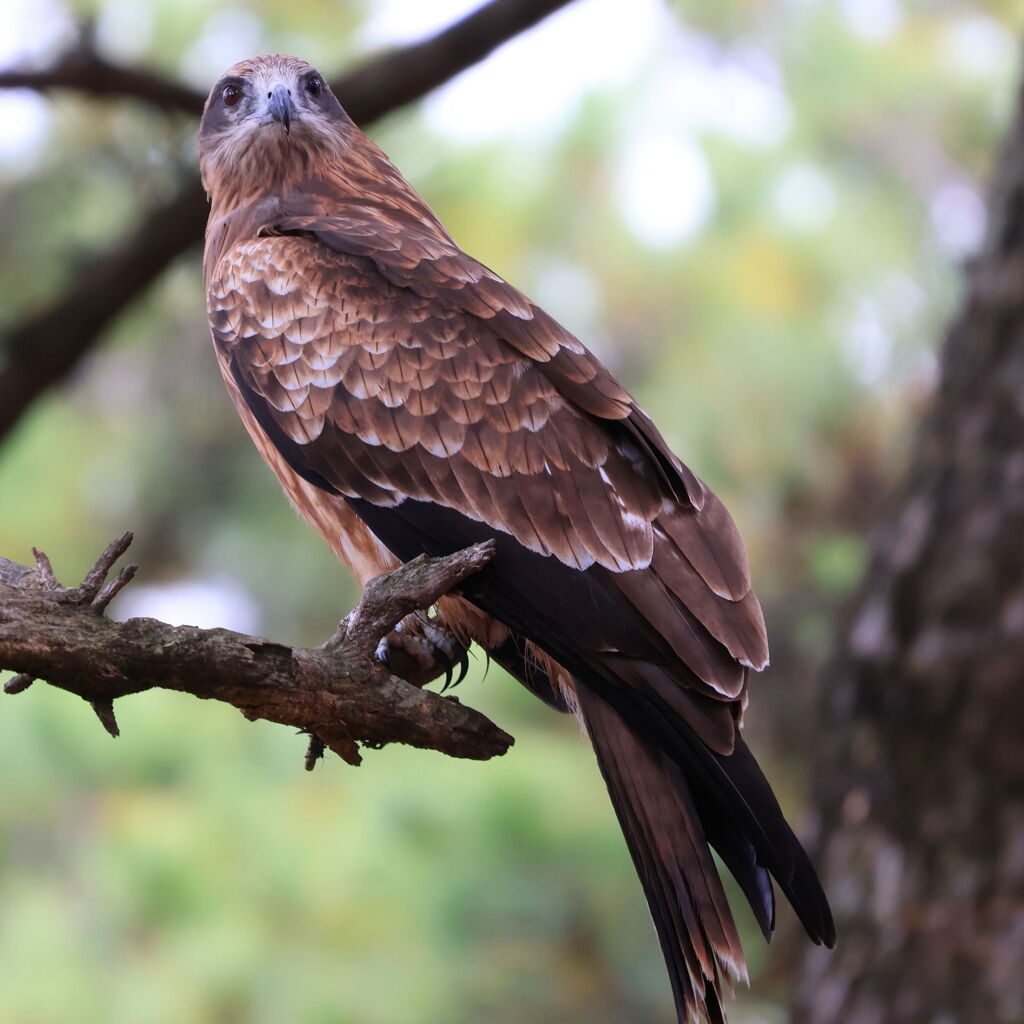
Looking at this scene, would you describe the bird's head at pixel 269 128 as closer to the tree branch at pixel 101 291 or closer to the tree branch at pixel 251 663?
the tree branch at pixel 101 291

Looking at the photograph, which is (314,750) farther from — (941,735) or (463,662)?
(941,735)

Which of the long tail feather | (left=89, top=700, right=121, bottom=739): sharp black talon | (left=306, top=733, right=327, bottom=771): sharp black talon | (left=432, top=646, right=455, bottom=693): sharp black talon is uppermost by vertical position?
(left=432, top=646, right=455, bottom=693): sharp black talon

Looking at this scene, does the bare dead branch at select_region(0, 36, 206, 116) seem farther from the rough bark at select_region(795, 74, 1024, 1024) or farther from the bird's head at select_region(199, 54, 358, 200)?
the rough bark at select_region(795, 74, 1024, 1024)

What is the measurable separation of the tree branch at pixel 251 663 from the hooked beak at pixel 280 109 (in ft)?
5.82

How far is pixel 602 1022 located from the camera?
751 cm

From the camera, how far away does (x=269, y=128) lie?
4.09 metres

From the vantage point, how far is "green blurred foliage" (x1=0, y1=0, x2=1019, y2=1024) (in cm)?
709

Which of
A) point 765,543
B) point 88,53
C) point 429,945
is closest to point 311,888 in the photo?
point 429,945

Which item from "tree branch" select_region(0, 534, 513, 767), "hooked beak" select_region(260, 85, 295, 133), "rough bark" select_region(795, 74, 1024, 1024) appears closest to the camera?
"tree branch" select_region(0, 534, 513, 767)

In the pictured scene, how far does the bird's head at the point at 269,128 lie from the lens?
4.09 metres

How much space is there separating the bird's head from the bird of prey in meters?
0.27

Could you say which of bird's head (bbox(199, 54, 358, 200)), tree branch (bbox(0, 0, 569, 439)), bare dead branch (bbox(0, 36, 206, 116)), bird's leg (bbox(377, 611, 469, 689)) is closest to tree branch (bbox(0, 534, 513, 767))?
bird's leg (bbox(377, 611, 469, 689))

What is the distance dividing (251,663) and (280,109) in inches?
82.3

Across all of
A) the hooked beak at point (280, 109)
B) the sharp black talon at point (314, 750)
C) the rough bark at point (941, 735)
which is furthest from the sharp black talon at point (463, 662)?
the rough bark at point (941, 735)
